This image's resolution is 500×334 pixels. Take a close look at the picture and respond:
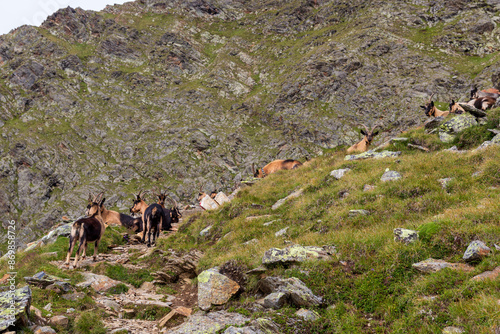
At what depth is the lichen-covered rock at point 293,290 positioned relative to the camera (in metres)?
6.73

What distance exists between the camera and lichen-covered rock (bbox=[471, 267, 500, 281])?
5.36 m

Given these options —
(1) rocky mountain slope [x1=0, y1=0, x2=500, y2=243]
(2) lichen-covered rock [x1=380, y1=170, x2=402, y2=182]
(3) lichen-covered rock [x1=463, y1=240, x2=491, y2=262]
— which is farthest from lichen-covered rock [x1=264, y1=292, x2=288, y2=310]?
(1) rocky mountain slope [x1=0, y1=0, x2=500, y2=243]

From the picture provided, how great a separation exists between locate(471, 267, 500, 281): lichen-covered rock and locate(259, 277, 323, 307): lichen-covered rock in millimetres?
3234

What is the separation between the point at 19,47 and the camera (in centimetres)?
15912

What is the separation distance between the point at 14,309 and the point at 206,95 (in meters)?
138

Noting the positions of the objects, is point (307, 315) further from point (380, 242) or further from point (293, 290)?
point (380, 242)

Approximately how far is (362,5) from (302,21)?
1595 inches

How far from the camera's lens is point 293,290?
691 cm

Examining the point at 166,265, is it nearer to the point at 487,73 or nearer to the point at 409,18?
the point at 487,73

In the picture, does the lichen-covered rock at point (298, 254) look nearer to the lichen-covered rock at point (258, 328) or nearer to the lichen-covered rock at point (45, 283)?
the lichen-covered rock at point (258, 328)

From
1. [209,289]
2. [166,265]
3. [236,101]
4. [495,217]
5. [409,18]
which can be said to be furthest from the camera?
[236,101]

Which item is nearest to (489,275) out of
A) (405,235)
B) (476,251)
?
(476,251)

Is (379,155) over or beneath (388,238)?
beneath

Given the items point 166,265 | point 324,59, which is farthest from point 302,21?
point 166,265
